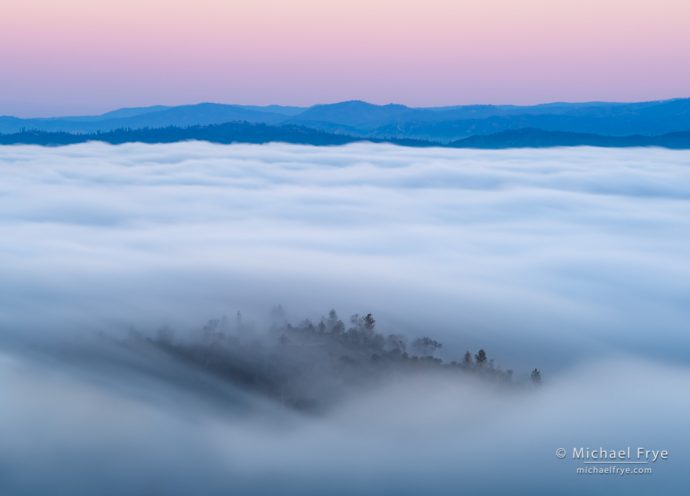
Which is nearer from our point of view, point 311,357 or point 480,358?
point 311,357

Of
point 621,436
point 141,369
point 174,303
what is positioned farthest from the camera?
point 174,303

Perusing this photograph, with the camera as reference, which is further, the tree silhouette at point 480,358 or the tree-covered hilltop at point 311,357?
the tree silhouette at point 480,358

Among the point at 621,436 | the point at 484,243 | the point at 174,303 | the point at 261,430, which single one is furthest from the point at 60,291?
the point at 484,243

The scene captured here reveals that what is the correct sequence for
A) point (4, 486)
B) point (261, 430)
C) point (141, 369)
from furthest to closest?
point (141, 369), point (261, 430), point (4, 486)

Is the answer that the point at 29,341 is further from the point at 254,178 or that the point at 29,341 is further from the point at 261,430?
the point at 254,178

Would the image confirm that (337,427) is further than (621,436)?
Yes

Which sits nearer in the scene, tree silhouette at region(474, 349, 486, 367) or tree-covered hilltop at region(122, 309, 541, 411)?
tree-covered hilltop at region(122, 309, 541, 411)
